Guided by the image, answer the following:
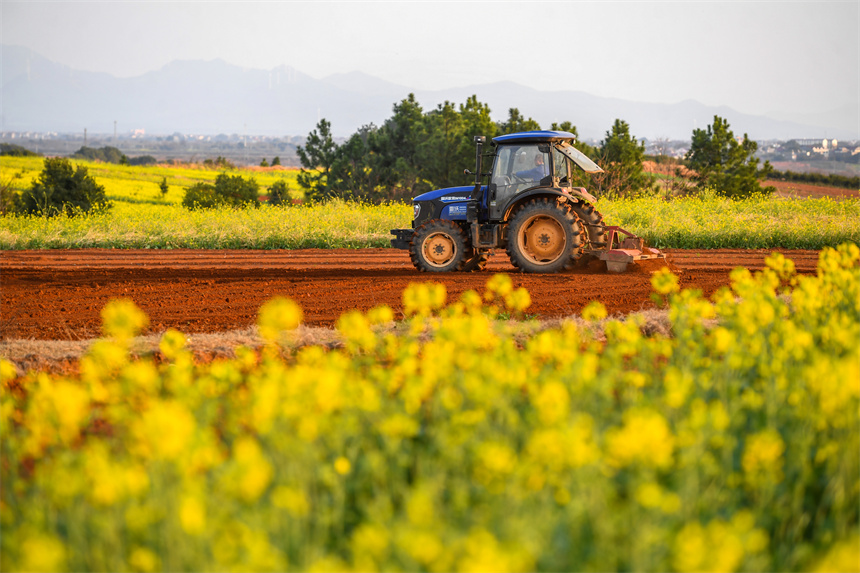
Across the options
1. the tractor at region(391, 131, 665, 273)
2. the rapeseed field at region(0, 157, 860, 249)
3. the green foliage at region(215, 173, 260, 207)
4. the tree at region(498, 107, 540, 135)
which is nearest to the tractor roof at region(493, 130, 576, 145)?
the tractor at region(391, 131, 665, 273)

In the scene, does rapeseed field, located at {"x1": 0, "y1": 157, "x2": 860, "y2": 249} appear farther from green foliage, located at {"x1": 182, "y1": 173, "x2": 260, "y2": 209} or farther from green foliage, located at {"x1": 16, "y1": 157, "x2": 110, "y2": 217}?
green foliage, located at {"x1": 182, "y1": 173, "x2": 260, "y2": 209}

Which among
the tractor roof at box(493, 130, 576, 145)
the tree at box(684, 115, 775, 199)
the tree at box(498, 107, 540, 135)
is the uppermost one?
the tree at box(498, 107, 540, 135)

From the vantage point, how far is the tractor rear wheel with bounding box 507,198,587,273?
1030 cm

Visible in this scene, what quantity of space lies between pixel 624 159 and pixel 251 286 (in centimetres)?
1894

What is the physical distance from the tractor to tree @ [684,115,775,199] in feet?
62.5

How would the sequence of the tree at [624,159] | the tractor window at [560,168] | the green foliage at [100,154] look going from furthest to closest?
the green foliage at [100,154]
the tree at [624,159]
the tractor window at [560,168]

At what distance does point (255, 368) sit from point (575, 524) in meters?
3.86

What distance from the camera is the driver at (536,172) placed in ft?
34.8

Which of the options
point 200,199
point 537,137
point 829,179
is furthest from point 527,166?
point 829,179

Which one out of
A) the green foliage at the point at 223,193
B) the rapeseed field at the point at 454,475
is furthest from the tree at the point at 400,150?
the rapeseed field at the point at 454,475

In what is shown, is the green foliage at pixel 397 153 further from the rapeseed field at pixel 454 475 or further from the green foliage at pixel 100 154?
the green foliage at pixel 100 154

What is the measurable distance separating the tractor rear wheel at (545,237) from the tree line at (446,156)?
45.4 ft

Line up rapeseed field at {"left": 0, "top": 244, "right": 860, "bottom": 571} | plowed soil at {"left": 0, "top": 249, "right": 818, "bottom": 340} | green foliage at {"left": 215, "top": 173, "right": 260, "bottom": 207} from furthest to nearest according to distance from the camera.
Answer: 1. green foliage at {"left": 215, "top": 173, "right": 260, "bottom": 207}
2. plowed soil at {"left": 0, "top": 249, "right": 818, "bottom": 340}
3. rapeseed field at {"left": 0, "top": 244, "right": 860, "bottom": 571}

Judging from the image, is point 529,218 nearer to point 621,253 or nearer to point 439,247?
point 621,253
